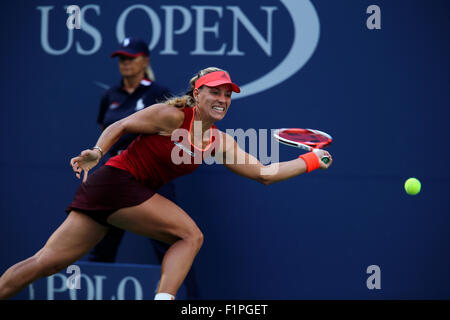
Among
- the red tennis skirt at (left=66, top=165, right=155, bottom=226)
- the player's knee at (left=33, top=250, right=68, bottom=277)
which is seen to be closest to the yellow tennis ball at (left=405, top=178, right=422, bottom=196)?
the red tennis skirt at (left=66, top=165, right=155, bottom=226)

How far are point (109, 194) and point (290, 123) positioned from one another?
174 centimetres

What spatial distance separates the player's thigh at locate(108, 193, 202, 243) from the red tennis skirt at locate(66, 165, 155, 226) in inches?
1.3

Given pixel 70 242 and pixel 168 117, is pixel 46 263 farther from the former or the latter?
pixel 168 117

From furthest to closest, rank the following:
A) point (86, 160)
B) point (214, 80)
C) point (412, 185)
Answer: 1. point (412, 185)
2. point (214, 80)
3. point (86, 160)

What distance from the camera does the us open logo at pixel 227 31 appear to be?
186 inches

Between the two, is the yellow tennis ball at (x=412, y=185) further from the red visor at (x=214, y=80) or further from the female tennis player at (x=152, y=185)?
the red visor at (x=214, y=80)

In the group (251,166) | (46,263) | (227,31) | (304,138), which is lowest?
(46,263)

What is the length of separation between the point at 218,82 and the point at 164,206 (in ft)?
2.32

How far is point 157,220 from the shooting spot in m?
3.42

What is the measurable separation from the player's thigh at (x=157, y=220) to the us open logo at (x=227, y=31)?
1584mm

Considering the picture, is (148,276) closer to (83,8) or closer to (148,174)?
(148,174)

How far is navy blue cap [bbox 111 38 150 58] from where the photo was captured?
4.55 meters

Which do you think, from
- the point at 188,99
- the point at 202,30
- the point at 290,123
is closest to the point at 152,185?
the point at 188,99

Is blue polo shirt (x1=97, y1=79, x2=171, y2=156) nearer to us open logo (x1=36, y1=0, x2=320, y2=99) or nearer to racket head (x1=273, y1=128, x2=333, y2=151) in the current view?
us open logo (x1=36, y1=0, x2=320, y2=99)
